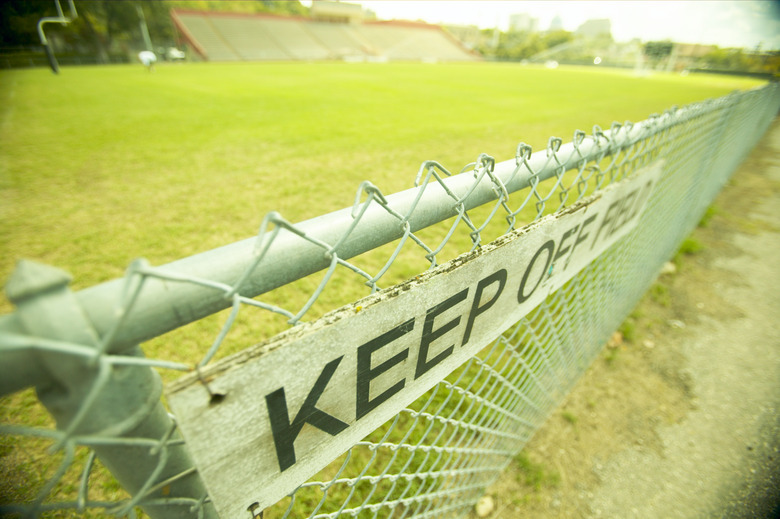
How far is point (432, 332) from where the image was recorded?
86 cm

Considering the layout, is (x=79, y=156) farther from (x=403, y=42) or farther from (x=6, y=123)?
(x=403, y=42)

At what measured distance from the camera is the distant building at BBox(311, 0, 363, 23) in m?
56.0

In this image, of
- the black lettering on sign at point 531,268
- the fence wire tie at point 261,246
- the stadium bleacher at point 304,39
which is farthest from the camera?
the stadium bleacher at point 304,39

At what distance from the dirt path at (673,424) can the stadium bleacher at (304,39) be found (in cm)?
4996

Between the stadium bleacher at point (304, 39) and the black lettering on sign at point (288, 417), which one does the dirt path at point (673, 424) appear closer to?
the black lettering on sign at point (288, 417)

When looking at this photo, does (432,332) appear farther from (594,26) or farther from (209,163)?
(594,26)

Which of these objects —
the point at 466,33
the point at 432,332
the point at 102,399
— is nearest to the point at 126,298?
the point at 102,399

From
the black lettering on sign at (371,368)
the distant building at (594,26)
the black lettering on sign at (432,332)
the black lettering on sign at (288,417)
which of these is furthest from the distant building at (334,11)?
the black lettering on sign at (288,417)

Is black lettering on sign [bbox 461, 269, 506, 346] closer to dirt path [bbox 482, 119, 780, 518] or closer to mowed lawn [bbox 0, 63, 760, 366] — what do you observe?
dirt path [bbox 482, 119, 780, 518]

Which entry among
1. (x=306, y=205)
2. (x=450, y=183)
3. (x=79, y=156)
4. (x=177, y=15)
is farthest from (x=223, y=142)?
(x=177, y=15)

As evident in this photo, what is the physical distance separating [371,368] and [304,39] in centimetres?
5848

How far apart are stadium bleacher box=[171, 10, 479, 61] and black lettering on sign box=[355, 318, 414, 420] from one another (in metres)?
50.4

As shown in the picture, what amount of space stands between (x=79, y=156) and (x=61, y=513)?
7113 mm

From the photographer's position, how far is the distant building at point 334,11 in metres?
56.0
